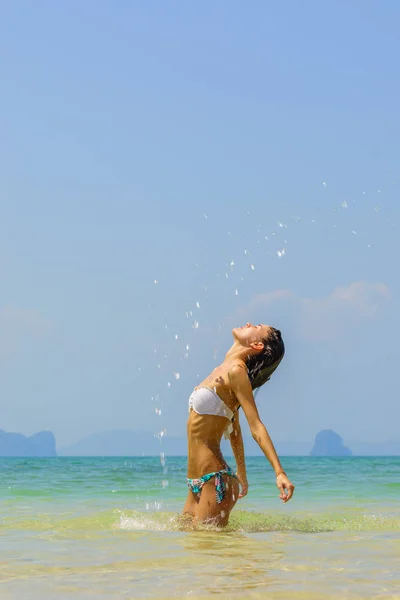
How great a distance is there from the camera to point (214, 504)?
6.32 metres

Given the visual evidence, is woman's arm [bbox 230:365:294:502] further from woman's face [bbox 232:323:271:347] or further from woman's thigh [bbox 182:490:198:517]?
woman's thigh [bbox 182:490:198:517]

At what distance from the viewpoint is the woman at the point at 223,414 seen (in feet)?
20.6

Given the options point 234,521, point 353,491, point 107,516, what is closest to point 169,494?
point 353,491

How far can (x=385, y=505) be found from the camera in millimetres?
12352

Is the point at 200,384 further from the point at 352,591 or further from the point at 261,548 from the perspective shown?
the point at 352,591

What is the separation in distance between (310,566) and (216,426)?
1.56m

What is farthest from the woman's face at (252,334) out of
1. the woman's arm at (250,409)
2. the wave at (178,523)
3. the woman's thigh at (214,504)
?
the wave at (178,523)

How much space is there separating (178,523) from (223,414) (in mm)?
986

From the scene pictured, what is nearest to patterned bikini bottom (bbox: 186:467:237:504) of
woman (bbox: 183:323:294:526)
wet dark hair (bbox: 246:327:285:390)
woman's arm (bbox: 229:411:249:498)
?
woman (bbox: 183:323:294:526)

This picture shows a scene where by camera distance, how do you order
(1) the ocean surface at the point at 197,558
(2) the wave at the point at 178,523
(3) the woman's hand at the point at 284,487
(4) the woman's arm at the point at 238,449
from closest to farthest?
(1) the ocean surface at the point at 197,558 → (3) the woman's hand at the point at 284,487 → (4) the woman's arm at the point at 238,449 → (2) the wave at the point at 178,523

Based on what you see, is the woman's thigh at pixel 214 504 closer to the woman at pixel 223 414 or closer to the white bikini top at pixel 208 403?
the woman at pixel 223 414

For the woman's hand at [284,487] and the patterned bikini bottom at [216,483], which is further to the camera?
the patterned bikini bottom at [216,483]

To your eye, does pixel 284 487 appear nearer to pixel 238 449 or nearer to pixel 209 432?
pixel 209 432

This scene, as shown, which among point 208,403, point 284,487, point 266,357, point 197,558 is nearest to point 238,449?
point 208,403
